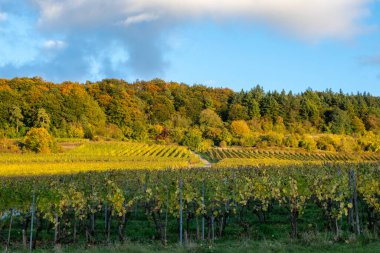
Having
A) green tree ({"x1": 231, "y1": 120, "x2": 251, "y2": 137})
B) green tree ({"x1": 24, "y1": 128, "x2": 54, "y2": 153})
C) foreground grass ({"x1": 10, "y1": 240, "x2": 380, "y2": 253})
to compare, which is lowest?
foreground grass ({"x1": 10, "y1": 240, "x2": 380, "y2": 253})

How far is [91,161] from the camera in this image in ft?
→ 166

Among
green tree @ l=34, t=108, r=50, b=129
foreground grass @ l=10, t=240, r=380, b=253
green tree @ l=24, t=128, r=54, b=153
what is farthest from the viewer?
green tree @ l=34, t=108, r=50, b=129

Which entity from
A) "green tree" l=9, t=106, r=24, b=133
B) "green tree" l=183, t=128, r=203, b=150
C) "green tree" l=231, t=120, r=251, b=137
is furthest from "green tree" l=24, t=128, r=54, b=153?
"green tree" l=231, t=120, r=251, b=137

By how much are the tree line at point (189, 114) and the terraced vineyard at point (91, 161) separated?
17.3 m

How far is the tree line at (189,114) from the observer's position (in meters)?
83.1

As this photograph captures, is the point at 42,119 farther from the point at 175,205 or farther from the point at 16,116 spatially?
the point at 175,205

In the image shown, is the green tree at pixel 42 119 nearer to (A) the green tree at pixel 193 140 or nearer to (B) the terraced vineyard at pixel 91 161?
(B) the terraced vineyard at pixel 91 161

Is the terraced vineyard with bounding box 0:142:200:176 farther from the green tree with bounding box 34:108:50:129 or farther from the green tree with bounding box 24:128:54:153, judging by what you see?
the green tree with bounding box 34:108:50:129

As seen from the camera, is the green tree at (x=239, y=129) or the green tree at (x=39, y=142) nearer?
the green tree at (x=39, y=142)

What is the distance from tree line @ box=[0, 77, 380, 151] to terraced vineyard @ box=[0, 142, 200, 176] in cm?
1726

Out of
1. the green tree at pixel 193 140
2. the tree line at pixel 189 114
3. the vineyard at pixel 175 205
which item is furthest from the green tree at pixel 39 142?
the vineyard at pixel 175 205

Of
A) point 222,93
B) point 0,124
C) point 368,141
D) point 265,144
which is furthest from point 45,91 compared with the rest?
point 368,141

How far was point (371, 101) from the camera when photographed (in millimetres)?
123375

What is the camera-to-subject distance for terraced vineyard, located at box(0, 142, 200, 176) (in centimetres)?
4039
